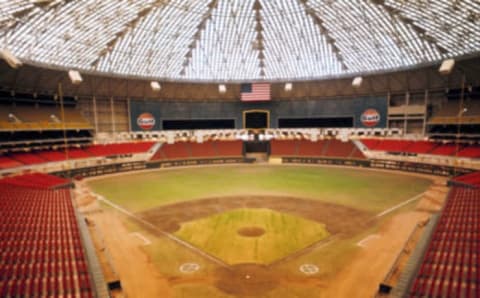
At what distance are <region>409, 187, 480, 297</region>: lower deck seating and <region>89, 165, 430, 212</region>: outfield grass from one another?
285 inches

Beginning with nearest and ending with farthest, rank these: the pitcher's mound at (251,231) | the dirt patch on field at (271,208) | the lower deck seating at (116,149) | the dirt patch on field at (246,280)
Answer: the dirt patch on field at (246,280)
the pitcher's mound at (251,231)
the dirt patch on field at (271,208)
the lower deck seating at (116,149)

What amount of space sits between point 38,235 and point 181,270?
22.4ft

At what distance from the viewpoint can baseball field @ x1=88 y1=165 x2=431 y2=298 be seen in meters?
12.1

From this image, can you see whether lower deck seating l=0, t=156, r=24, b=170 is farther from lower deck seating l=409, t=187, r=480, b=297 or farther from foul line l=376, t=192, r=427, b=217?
lower deck seating l=409, t=187, r=480, b=297

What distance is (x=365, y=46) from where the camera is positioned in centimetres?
4250

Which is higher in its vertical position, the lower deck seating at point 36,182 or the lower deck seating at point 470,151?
the lower deck seating at point 470,151

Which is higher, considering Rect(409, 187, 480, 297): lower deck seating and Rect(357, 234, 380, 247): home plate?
Rect(409, 187, 480, 297): lower deck seating

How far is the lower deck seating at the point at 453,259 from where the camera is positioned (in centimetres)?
873

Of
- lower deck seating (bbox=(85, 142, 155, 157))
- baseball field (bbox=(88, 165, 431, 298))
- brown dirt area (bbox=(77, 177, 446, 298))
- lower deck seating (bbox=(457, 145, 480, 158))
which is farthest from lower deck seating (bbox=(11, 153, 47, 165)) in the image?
lower deck seating (bbox=(457, 145, 480, 158))

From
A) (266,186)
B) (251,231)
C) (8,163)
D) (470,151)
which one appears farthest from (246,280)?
(470,151)

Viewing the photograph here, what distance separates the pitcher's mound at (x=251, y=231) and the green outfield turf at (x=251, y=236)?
72 mm

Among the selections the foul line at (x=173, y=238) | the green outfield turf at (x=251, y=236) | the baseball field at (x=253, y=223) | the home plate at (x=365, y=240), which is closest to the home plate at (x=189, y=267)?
the baseball field at (x=253, y=223)

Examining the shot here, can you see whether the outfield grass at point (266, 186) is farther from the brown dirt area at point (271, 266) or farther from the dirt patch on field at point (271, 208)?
the brown dirt area at point (271, 266)

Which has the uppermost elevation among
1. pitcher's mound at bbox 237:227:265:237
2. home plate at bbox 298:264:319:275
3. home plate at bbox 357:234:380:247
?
home plate at bbox 357:234:380:247
